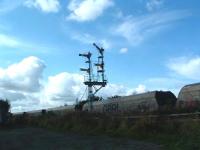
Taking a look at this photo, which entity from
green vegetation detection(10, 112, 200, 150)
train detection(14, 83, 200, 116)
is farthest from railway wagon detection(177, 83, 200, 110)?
green vegetation detection(10, 112, 200, 150)

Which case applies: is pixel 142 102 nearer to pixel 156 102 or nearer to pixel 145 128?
pixel 156 102

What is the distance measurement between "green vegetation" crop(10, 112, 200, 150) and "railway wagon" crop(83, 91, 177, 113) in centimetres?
334

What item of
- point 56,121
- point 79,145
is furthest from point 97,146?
point 56,121

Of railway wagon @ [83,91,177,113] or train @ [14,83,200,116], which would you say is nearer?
train @ [14,83,200,116]

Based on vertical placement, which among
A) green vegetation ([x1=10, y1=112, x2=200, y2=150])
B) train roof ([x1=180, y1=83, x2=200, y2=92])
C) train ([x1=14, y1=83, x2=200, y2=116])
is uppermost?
train roof ([x1=180, y1=83, x2=200, y2=92])

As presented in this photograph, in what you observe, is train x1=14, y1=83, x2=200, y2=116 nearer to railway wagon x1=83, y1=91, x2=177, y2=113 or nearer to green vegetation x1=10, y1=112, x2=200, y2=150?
railway wagon x1=83, y1=91, x2=177, y2=113

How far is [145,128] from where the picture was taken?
81.6ft

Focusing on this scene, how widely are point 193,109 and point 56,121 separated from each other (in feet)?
56.1

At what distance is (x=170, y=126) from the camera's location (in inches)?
922

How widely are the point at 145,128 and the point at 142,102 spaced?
1219 cm

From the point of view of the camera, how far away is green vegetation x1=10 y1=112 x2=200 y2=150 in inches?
722

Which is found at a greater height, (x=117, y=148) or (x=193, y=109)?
(x=193, y=109)

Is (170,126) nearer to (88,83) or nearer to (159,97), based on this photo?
(159,97)

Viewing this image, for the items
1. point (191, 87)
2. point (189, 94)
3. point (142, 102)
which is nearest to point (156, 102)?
point (142, 102)
